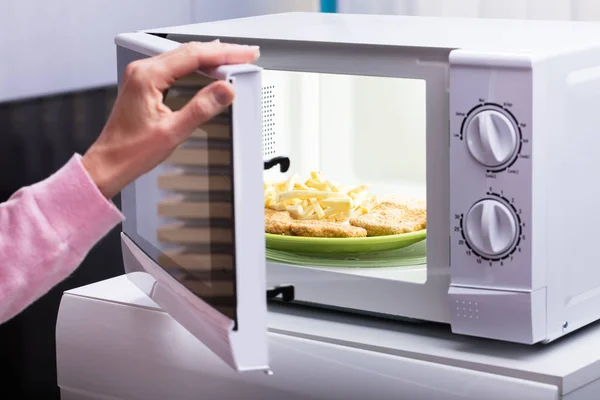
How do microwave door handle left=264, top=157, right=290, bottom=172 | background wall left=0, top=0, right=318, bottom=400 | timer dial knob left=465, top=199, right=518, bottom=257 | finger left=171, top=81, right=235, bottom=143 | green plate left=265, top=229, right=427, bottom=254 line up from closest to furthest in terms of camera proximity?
finger left=171, top=81, right=235, bottom=143 < timer dial knob left=465, top=199, right=518, bottom=257 < green plate left=265, top=229, right=427, bottom=254 < microwave door handle left=264, top=157, right=290, bottom=172 < background wall left=0, top=0, right=318, bottom=400

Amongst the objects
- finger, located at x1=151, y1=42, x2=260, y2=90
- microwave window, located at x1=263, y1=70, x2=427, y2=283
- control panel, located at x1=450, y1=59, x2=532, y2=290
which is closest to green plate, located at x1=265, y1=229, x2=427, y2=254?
microwave window, located at x1=263, y1=70, x2=427, y2=283

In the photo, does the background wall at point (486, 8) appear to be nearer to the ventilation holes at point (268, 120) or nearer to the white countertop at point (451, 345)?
the ventilation holes at point (268, 120)

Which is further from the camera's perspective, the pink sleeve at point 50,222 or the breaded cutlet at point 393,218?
the breaded cutlet at point 393,218

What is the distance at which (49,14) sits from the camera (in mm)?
1605

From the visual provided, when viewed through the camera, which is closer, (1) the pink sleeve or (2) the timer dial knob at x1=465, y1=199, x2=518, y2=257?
(1) the pink sleeve

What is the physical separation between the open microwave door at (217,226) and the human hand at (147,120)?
18mm

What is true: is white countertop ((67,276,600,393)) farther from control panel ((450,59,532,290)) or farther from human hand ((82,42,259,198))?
human hand ((82,42,259,198))

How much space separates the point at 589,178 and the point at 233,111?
0.42 meters

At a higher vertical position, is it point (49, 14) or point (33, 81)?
point (49, 14)

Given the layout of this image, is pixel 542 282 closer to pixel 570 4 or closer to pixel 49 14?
pixel 570 4

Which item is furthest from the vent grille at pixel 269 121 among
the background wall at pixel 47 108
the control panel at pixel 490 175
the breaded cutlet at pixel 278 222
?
the background wall at pixel 47 108

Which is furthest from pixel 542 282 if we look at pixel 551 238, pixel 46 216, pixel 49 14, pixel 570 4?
pixel 49 14

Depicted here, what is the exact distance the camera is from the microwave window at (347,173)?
1072 millimetres

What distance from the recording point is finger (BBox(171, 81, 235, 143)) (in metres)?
0.68
